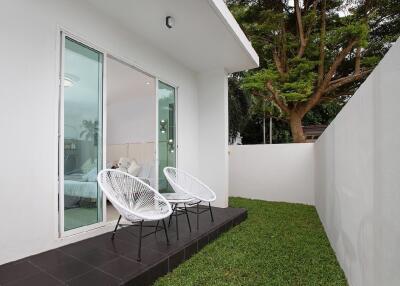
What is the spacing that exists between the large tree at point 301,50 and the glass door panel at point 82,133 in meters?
5.58

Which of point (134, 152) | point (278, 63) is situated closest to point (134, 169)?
point (134, 152)

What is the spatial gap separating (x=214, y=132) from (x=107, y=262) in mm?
3568

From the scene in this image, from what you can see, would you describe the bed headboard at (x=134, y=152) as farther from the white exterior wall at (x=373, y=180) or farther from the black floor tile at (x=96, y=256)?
the white exterior wall at (x=373, y=180)

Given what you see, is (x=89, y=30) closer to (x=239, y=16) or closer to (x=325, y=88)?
(x=239, y=16)

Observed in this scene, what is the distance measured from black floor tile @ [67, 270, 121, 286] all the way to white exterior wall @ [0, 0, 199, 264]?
0.80 m

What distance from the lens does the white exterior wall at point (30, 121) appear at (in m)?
2.35

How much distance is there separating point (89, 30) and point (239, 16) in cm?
639

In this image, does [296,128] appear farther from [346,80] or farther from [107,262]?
[107,262]

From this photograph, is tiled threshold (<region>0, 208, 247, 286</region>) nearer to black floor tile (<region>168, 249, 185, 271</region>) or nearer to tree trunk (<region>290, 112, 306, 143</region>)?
black floor tile (<region>168, 249, 185, 271</region>)

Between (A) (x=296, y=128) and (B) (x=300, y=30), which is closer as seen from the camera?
(B) (x=300, y=30)

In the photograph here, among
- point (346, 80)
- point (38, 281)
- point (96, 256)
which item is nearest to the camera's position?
point (38, 281)

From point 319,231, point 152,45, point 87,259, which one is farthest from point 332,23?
point 87,259

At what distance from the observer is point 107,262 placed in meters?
2.38

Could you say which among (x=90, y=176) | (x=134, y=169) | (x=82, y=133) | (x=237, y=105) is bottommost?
(x=134, y=169)
